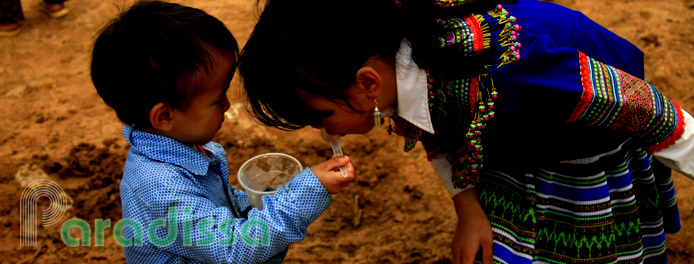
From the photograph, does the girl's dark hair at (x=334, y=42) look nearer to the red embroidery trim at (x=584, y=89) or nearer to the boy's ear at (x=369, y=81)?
the boy's ear at (x=369, y=81)

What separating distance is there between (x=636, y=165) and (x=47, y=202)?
7.02 feet

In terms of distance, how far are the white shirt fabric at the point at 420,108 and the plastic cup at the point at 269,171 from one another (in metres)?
0.52

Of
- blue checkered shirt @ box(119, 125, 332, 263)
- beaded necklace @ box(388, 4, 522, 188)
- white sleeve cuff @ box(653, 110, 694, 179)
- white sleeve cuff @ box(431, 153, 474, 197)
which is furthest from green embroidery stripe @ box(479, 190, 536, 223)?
blue checkered shirt @ box(119, 125, 332, 263)

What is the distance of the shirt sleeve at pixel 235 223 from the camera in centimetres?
129

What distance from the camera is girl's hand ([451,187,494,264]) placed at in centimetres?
147

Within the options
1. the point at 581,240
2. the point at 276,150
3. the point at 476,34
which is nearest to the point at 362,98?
the point at 476,34

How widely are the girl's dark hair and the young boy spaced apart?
146 millimetres

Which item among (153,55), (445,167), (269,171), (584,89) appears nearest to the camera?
(584,89)

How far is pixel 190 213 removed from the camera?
1.29 metres

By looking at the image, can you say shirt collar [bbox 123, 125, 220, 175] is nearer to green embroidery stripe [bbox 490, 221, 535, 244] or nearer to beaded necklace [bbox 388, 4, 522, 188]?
beaded necklace [bbox 388, 4, 522, 188]

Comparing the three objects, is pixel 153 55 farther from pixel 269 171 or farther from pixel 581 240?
pixel 581 240

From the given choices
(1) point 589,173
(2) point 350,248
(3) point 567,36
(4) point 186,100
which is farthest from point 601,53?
(2) point 350,248

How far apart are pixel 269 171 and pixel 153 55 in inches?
23.5

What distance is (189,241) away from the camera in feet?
4.26
